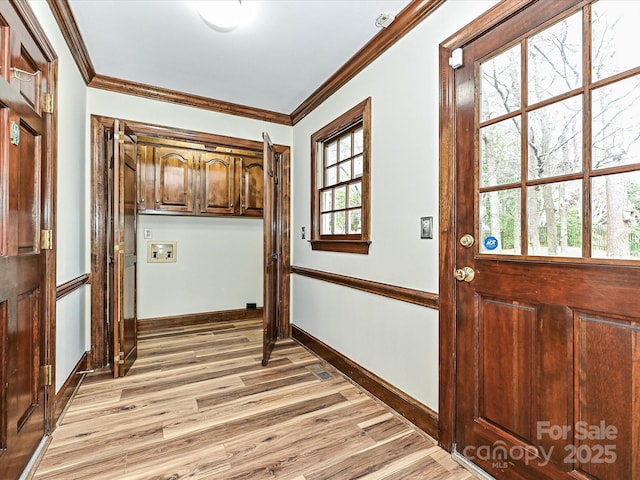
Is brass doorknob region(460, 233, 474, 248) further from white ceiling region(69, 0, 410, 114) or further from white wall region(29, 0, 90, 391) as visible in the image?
white wall region(29, 0, 90, 391)

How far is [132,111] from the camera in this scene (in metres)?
2.86

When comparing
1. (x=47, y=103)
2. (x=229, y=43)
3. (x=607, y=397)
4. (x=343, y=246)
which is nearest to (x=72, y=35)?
(x=47, y=103)

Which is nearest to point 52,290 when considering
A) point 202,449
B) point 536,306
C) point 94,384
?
point 94,384

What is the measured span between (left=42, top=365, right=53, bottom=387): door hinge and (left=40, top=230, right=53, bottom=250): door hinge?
2.15ft

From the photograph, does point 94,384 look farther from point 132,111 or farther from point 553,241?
point 553,241

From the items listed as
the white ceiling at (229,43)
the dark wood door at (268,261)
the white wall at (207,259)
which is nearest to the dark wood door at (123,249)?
the white ceiling at (229,43)

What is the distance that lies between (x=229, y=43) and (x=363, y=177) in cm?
135

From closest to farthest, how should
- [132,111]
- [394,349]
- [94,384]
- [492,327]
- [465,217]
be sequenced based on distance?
[492,327], [465,217], [394,349], [94,384], [132,111]

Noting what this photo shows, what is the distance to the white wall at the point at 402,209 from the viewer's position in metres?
1.79

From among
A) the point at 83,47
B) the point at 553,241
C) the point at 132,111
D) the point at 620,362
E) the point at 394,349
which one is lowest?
the point at 394,349

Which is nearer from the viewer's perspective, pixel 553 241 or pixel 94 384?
pixel 553 241

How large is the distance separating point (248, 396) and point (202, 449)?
59 cm

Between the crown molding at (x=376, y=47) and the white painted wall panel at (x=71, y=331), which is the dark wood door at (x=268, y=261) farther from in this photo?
the white painted wall panel at (x=71, y=331)

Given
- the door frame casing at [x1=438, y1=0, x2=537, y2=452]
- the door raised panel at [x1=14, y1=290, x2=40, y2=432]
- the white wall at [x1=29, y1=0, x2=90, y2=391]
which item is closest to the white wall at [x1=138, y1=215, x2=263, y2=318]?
the white wall at [x1=29, y1=0, x2=90, y2=391]
